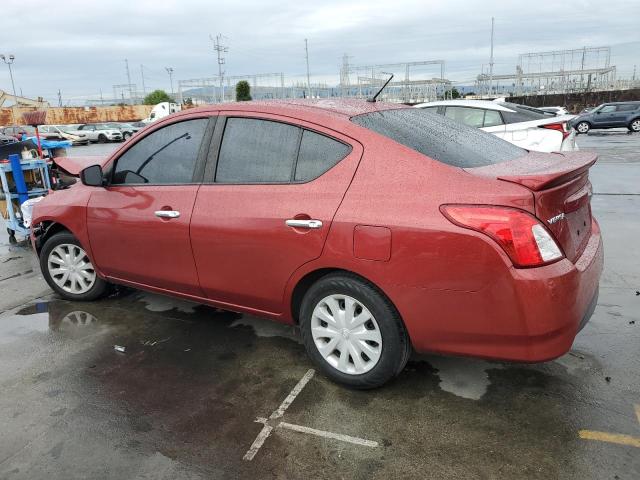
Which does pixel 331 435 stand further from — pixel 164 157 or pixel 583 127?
pixel 583 127

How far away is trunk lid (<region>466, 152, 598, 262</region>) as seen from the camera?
2473mm

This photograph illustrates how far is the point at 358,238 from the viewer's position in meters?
2.74

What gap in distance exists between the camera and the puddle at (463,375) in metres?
3.01

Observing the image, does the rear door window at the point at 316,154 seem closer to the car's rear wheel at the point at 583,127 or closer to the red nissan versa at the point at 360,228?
the red nissan versa at the point at 360,228

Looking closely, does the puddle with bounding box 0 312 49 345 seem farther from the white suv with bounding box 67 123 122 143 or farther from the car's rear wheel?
the white suv with bounding box 67 123 122 143

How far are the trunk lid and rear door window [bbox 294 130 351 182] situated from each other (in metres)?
0.72

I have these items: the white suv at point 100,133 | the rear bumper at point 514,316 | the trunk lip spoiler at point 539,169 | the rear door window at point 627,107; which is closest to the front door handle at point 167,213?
the rear bumper at point 514,316

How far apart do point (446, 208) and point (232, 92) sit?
86.6m

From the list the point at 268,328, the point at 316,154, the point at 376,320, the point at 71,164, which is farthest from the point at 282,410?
the point at 71,164

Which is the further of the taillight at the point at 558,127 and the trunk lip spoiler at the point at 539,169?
the taillight at the point at 558,127

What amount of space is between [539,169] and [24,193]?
21.5 ft

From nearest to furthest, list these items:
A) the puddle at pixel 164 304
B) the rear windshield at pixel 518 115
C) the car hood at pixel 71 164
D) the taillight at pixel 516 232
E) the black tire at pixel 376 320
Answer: the taillight at pixel 516 232, the black tire at pixel 376 320, the puddle at pixel 164 304, the car hood at pixel 71 164, the rear windshield at pixel 518 115

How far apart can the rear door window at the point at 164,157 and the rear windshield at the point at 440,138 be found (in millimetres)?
1187

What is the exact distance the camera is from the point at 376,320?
2.81 metres
